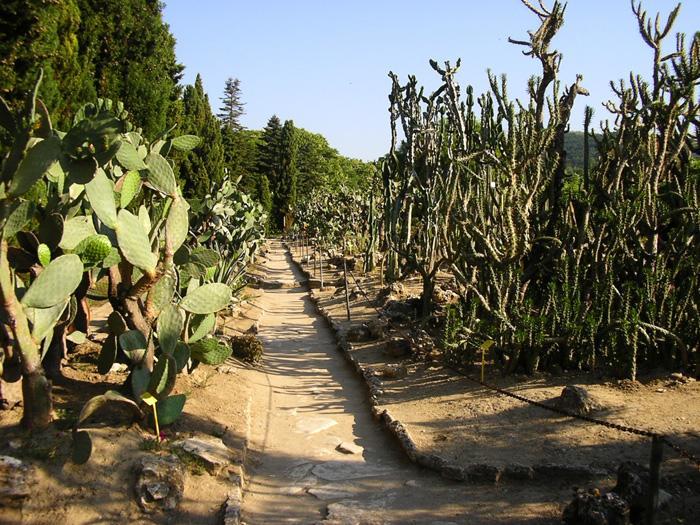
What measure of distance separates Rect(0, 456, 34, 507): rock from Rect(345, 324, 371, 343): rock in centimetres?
518

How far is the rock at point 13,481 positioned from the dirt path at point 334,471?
118cm

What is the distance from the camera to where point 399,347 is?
696 centimetres

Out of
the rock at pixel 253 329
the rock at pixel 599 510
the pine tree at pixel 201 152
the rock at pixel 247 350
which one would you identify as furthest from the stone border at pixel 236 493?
the pine tree at pixel 201 152

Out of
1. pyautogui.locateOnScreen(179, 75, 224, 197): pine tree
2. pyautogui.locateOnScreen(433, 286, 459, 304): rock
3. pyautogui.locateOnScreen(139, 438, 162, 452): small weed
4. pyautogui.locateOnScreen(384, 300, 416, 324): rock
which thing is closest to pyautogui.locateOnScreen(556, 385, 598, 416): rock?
pyautogui.locateOnScreen(139, 438, 162, 452): small weed

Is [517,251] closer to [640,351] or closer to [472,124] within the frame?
[640,351]

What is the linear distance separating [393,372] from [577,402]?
6.92 ft

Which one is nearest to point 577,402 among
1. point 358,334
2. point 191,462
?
point 191,462

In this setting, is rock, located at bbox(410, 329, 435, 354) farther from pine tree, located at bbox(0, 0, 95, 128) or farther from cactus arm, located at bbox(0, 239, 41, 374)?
pine tree, located at bbox(0, 0, 95, 128)

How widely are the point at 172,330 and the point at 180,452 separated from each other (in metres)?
0.77

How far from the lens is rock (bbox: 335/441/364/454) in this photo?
466 cm

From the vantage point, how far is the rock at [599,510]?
2.91 meters

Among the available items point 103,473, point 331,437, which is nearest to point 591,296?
point 331,437

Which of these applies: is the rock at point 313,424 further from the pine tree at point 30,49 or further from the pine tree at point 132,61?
the pine tree at point 132,61

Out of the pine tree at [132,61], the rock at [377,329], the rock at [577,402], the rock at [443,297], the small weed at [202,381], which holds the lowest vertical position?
the small weed at [202,381]
